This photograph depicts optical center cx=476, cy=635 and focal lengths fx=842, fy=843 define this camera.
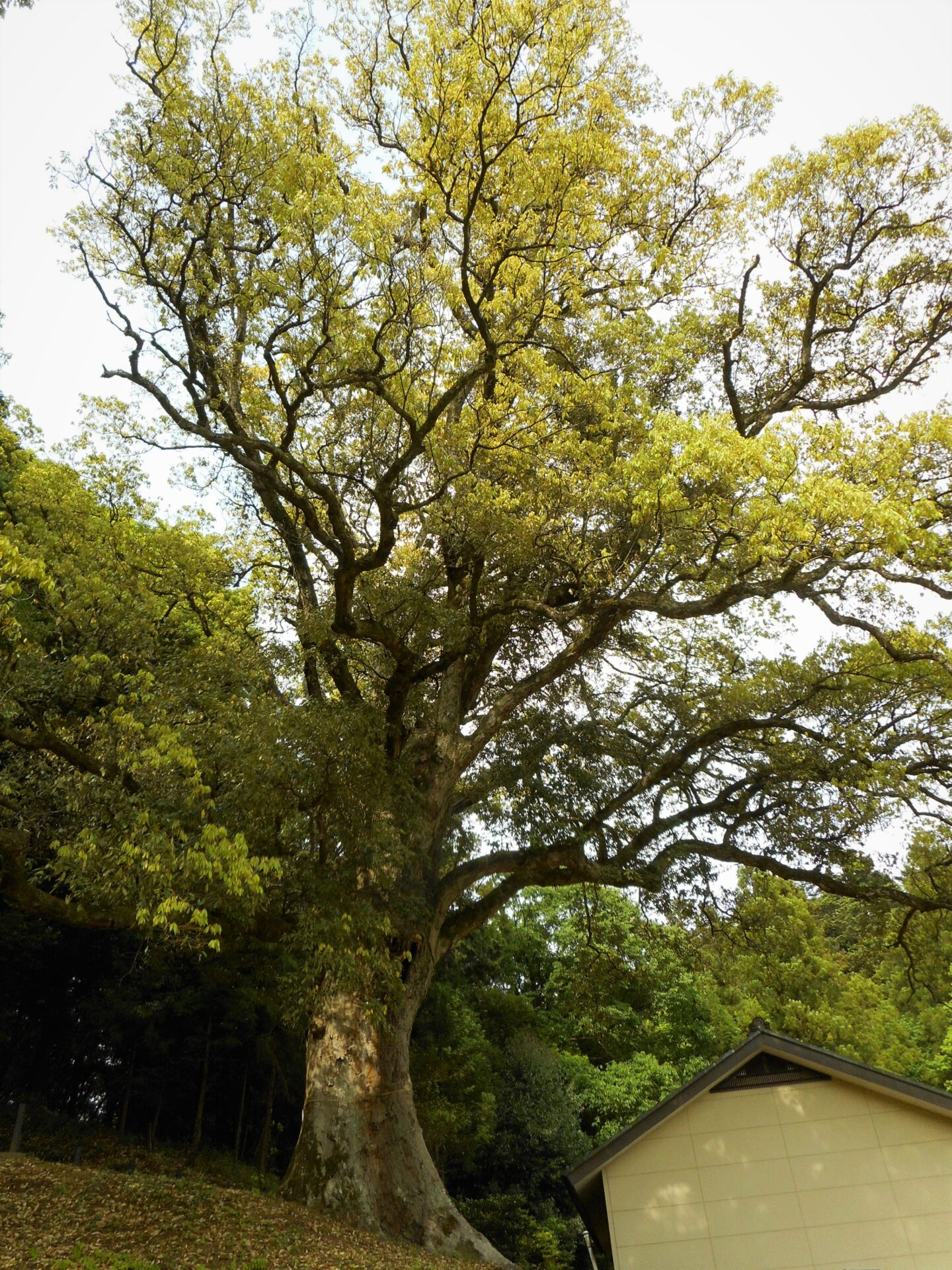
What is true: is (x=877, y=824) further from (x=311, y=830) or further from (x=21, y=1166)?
(x=21, y=1166)

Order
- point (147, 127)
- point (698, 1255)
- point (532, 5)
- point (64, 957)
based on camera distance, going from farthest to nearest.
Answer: point (64, 957) → point (147, 127) → point (698, 1255) → point (532, 5)

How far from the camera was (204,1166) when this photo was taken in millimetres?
13891

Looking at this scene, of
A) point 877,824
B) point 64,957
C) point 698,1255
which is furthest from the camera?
point 64,957

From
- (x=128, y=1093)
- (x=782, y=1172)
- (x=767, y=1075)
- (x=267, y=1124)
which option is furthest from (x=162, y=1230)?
(x=267, y=1124)

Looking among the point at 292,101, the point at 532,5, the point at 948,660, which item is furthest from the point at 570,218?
the point at 948,660

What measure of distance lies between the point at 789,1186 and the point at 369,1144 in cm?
450

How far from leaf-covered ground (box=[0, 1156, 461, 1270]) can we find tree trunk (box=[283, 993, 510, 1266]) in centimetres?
39

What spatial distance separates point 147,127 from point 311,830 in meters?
8.03

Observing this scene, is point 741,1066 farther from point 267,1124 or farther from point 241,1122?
point 241,1122

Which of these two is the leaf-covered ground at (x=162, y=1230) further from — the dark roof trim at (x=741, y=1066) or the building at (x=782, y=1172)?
the building at (x=782, y=1172)

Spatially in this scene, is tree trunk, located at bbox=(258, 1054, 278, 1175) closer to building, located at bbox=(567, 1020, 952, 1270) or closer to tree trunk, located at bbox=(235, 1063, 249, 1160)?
tree trunk, located at bbox=(235, 1063, 249, 1160)

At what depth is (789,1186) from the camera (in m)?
8.92

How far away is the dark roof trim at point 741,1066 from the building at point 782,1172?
0.05 feet

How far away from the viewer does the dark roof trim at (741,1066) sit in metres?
8.84
